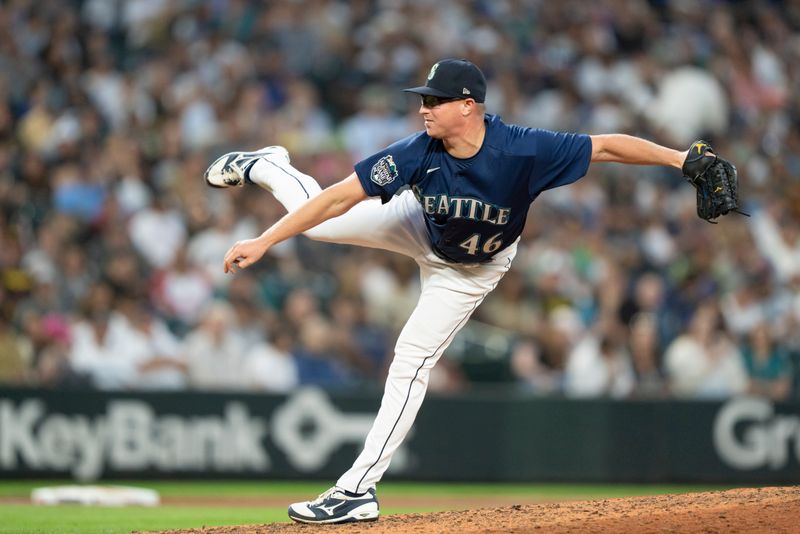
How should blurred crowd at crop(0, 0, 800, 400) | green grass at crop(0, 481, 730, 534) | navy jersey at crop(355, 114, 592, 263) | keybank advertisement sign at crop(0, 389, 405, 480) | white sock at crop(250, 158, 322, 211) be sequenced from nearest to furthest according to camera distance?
navy jersey at crop(355, 114, 592, 263) → white sock at crop(250, 158, 322, 211) → green grass at crop(0, 481, 730, 534) → keybank advertisement sign at crop(0, 389, 405, 480) → blurred crowd at crop(0, 0, 800, 400)

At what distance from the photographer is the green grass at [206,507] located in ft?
24.3

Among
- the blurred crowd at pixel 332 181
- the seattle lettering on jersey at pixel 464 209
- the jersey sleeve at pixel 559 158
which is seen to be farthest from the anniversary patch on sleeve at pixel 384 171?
the blurred crowd at pixel 332 181

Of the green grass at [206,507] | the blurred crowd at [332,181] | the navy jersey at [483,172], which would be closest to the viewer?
the navy jersey at [483,172]

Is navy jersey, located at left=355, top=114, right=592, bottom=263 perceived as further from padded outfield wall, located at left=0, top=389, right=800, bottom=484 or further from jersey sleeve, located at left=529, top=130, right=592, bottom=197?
padded outfield wall, located at left=0, top=389, right=800, bottom=484

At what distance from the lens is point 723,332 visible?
11523 mm

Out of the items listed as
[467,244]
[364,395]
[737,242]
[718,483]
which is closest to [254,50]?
[364,395]

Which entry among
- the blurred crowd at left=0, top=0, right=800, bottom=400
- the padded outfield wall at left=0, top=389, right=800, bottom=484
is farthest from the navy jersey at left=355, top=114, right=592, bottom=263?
the padded outfield wall at left=0, top=389, right=800, bottom=484

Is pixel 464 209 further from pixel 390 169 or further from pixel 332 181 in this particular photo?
pixel 332 181

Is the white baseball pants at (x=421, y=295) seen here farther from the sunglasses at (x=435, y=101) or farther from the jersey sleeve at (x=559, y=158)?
the sunglasses at (x=435, y=101)

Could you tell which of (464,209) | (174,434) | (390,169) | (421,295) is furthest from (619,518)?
(174,434)

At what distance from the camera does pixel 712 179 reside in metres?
5.77

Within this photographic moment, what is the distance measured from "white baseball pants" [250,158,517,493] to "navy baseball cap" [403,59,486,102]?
0.83 meters

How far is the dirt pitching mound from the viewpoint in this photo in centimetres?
568

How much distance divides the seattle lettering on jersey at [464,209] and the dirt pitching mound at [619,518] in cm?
148
